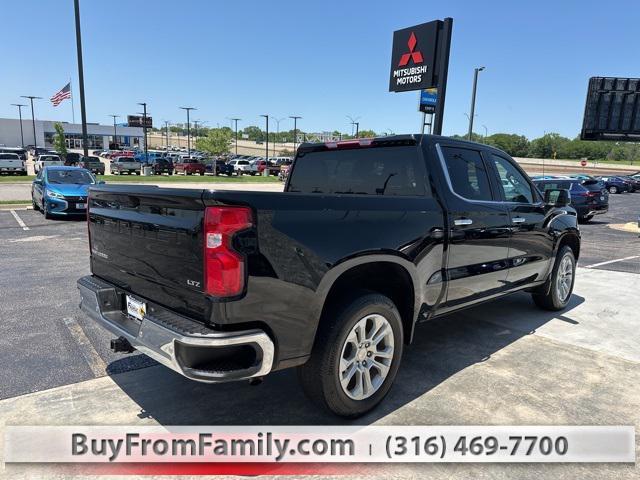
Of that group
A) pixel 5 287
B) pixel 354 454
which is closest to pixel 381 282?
pixel 354 454

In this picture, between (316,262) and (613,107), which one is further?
(613,107)

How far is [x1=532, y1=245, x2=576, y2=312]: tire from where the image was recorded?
5.54 m

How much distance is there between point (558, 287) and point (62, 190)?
12.6m

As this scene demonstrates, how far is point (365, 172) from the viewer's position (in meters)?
3.98

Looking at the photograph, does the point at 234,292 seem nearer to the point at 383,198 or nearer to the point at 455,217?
the point at 383,198

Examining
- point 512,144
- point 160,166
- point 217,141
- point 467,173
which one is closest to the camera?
point 467,173

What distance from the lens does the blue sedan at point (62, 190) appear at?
12.7m

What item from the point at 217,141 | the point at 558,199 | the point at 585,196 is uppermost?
the point at 217,141

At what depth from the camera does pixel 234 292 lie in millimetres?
2381

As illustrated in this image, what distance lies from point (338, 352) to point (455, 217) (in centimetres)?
157

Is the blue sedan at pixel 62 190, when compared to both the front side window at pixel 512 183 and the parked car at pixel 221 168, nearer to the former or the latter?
the front side window at pixel 512 183

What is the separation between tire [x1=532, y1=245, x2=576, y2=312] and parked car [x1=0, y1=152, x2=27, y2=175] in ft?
122

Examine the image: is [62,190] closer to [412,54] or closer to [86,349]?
[86,349]

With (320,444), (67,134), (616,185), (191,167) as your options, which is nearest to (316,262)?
(320,444)
